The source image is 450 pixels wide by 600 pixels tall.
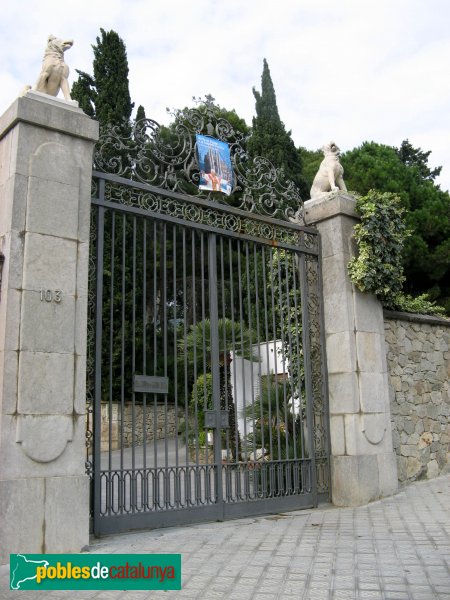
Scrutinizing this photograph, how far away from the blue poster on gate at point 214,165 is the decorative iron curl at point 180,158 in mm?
73

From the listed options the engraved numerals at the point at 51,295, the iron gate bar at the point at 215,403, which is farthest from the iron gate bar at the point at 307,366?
the engraved numerals at the point at 51,295

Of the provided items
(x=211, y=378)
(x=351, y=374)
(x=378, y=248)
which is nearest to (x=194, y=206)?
(x=211, y=378)

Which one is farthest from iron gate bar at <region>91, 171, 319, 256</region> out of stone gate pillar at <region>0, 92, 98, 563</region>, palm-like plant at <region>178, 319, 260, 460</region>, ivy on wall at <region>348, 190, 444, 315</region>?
palm-like plant at <region>178, 319, 260, 460</region>

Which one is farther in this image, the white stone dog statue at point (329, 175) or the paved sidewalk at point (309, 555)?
the white stone dog statue at point (329, 175)

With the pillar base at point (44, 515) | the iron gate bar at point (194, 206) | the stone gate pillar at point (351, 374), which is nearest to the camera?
the pillar base at point (44, 515)

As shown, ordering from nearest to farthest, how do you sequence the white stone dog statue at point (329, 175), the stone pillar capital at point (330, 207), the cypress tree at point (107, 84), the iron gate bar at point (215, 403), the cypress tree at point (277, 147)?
the iron gate bar at point (215, 403) → the stone pillar capital at point (330, 207) → the white stone dog statue at point (329, 175) → the cypress tree at point (107, 84) → the cypress tree at point (277, 147)

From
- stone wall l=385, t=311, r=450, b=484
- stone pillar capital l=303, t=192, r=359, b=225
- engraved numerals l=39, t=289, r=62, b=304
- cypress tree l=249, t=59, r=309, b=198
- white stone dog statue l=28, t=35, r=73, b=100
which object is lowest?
stone wall l=385, t=311, r=450, b=484

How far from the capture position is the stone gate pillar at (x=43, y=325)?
14.8 ft

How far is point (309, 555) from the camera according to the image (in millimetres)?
4609

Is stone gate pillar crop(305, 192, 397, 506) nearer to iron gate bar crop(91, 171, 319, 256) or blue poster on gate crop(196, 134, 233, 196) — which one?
iron gate bar crop(91, 171, 319, 256)

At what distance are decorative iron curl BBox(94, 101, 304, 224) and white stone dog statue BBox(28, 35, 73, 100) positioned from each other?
2.21 ft

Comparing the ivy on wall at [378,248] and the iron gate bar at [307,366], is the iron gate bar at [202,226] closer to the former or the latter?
the iron gate bar at [307,366]

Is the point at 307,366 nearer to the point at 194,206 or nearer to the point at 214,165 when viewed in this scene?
the point at 194,206

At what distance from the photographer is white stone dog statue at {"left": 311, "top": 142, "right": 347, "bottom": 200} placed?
328 inches
